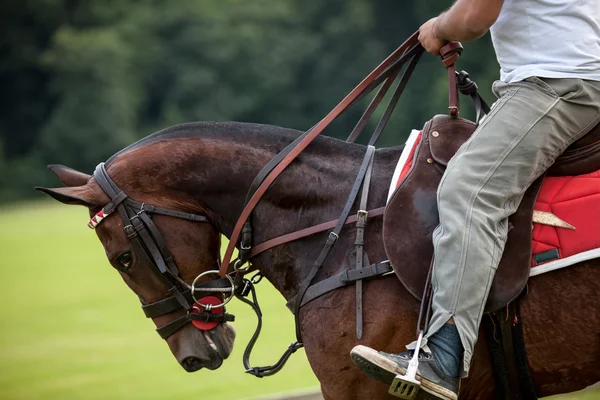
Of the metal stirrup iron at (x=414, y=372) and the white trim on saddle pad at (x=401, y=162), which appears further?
the white trim on saddle pad at (x=401, y=162)

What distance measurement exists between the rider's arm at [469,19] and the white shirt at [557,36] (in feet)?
0.42

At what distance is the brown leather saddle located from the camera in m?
3.32

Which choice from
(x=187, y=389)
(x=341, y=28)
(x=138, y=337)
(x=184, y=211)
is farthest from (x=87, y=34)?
(x=184, y=211)

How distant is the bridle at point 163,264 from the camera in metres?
3.82

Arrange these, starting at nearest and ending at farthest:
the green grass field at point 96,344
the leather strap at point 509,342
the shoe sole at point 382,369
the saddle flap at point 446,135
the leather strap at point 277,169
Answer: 1. the shoe sole at point 382,369
2. the leather strap at point 509,342
3. the saddle flap at point 446,135
4. the leather strap at point 277,169
5. the green grass field at point 96,344

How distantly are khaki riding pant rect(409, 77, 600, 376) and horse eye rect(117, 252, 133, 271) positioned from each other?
1363mm

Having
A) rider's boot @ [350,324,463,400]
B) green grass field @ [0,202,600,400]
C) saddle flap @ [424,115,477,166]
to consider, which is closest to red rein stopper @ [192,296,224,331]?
rider's boot @ [350,324,463,400]

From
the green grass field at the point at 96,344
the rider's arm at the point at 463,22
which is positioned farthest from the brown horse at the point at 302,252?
the green grass field at the point at 96,344

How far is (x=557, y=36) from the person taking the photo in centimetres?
329

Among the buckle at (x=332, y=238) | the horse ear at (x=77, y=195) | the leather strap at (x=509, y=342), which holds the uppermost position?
the horse ear at (x=77, y=195)

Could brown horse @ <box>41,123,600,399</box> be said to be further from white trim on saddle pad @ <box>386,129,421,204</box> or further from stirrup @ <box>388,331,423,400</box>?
stirrup @ <box>388,331,423,400</box>

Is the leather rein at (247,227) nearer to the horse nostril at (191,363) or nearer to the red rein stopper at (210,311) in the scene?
the red rein stopper at (210,311)

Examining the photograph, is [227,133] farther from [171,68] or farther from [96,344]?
[171,68]

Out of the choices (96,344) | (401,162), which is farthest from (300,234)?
(96,344)
